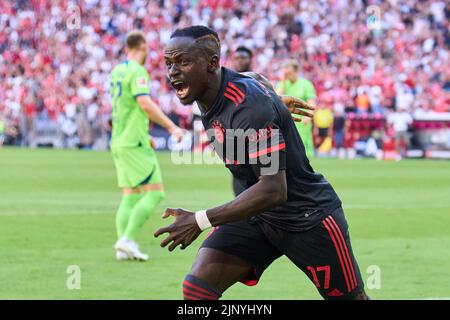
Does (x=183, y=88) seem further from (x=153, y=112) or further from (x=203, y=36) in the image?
(x=153, y=112)

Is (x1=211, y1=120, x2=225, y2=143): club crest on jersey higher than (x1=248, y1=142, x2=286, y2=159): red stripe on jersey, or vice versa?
(x1=211, y1=120, x2=225, y2=143): club crest on jersey

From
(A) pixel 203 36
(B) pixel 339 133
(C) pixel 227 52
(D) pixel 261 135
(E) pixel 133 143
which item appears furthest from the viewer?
(C) pixel 227 52

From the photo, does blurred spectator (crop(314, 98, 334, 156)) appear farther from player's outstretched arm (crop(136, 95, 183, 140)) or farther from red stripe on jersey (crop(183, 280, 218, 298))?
red stripe on jersey (crop(183, 280, 218, 298))

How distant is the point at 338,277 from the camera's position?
585 cm

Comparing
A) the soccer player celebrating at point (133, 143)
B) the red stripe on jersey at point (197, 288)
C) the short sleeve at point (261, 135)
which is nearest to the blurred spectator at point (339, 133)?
the soccer player celebrating at point (133, 143)

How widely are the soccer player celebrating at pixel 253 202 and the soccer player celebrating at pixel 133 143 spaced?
4904 mm

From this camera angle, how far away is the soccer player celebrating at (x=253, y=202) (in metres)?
5.32

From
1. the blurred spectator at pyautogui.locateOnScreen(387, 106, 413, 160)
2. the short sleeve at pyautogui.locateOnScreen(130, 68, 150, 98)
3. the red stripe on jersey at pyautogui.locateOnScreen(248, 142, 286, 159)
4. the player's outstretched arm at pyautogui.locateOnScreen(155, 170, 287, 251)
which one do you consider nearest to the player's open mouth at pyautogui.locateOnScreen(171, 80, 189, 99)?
the red stripe on jersey at pyautogui.locateOnScreen(248, 142, 286, 159)

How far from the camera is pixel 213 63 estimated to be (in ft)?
18.0

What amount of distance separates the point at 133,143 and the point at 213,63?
A: 5783mm

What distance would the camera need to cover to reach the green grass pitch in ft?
29.9

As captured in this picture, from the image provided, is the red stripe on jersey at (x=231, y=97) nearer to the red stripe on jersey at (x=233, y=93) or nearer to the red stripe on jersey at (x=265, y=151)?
the red stripe on jersey at (x=233, y=93)

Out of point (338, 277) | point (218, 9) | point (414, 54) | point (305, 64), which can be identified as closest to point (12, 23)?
point (218, 9)

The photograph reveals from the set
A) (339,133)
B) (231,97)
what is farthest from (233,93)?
(339,133)
